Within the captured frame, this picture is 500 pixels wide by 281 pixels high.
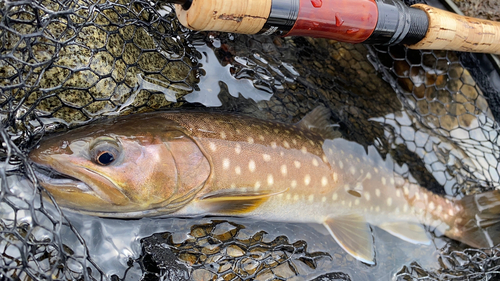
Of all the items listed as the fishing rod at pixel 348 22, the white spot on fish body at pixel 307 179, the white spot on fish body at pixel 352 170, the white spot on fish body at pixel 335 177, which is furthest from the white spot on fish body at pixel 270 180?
the fishing rod at pixel 348 22

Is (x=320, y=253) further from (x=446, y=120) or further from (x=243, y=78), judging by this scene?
(x=446, y=120)

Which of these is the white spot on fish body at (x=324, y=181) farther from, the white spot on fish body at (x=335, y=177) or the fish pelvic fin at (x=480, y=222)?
the fish pelvic fin at (x=480, y=222)

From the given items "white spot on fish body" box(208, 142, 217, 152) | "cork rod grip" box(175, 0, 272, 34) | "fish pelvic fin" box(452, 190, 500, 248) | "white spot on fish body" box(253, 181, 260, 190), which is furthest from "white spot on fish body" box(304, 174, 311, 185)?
"fish pelvic fin" box(452, 190, 500, 248)

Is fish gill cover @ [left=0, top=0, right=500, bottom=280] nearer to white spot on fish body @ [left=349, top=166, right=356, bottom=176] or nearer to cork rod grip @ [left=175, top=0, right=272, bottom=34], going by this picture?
white spot on fish body @ [left=349, top=166, right=356, bottom=176]

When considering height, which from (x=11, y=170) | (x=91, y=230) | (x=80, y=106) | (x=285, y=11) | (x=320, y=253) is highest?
(x=285, y=11)

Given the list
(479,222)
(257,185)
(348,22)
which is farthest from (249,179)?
(479,222)

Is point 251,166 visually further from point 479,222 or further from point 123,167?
point 479,222

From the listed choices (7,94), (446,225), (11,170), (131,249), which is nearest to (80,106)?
(7,94)
